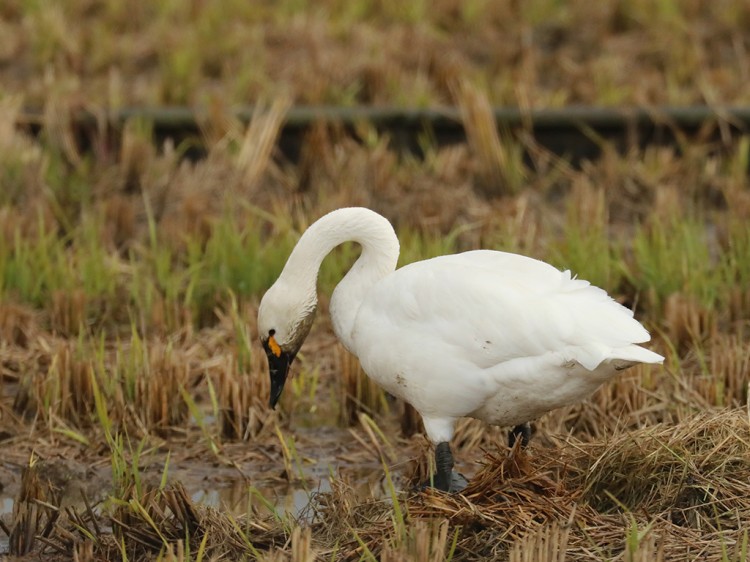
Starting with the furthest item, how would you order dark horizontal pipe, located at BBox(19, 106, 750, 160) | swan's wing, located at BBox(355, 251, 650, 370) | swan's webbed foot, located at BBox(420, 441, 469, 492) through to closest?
dark horizontal pipe, located at BBox(19, 106, 750, 160)
swan's webbed foot, located at BBox(420, 441, 469, 492)
swan's wing, located at BBox(355, 251, 650, 370)

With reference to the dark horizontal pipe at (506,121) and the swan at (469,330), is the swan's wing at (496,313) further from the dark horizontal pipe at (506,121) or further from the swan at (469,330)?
the dark horizontal pipe at (506,121)

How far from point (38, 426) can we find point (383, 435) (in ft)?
4.04

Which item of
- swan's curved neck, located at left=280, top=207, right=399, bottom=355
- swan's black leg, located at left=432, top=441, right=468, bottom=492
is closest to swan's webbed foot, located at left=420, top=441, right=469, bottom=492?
swan's black leg, located at left=432, top=441, right=468, bottom=492

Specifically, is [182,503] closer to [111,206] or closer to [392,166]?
[111,206]

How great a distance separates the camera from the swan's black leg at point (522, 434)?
15.6 feet

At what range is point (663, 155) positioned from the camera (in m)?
8.17

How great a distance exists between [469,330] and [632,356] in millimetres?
512

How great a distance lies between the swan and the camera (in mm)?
4168

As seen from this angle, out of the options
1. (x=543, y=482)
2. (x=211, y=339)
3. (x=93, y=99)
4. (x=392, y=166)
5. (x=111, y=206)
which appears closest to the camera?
(x=543, y=482)

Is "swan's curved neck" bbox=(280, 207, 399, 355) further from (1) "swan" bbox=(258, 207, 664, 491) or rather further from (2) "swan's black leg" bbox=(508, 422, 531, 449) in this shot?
(2) "swan's black leg" bbox=(508, 422, 531, 449)

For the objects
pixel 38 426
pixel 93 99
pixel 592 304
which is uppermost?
pixel 592 304

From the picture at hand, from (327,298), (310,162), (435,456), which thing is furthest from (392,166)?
(435,456)

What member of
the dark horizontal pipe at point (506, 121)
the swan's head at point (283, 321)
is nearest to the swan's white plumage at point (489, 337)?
the swan's head at point (283, 321)

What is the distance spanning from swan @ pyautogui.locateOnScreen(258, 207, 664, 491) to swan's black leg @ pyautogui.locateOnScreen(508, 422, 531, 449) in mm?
68
